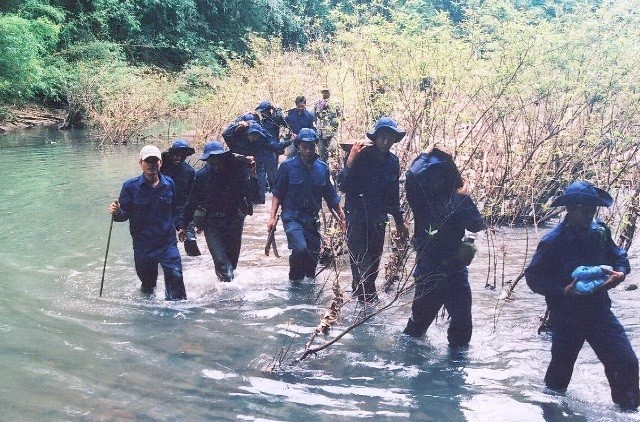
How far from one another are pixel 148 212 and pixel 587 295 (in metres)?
3.89

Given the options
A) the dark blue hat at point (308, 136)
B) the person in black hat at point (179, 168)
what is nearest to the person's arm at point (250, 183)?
the dark blue hat at point (308, 136)

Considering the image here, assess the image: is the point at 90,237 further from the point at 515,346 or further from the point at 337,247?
the point at 515,346

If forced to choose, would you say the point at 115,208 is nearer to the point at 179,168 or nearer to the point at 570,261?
the point at 179,168

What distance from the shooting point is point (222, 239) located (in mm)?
7070

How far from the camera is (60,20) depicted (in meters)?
28.2

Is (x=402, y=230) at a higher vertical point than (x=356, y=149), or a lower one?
lower

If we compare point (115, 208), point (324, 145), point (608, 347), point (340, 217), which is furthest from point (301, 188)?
point (324, 145)

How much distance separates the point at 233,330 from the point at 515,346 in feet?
8.01

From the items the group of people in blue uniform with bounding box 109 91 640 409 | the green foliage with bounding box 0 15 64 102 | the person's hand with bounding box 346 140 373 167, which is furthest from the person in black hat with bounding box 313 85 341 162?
the green foliage with bounding box 0 15 64 102

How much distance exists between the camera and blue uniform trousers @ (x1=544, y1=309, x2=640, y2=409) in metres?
4.13

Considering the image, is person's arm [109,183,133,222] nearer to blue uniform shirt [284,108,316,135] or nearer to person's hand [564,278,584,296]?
person's hand [564,278,584,296]

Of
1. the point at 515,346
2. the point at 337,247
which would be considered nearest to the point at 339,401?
the point at 515,346

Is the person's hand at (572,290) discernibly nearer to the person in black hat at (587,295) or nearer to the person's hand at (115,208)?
the person in black hat at (587,295)

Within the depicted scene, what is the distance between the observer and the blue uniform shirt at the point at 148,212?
617 cm
